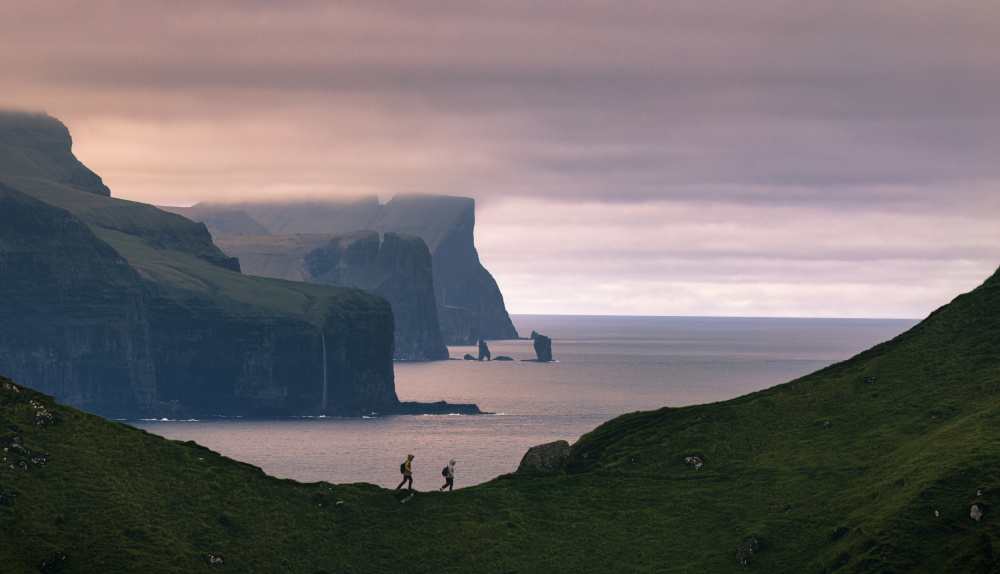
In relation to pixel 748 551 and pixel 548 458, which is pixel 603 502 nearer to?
pixel 548 458

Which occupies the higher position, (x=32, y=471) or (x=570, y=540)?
(x=32, y=471)

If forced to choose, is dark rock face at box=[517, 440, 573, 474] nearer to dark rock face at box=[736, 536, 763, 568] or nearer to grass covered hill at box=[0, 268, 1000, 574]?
grass covered hill at box=[0, 268, 1000, 574]

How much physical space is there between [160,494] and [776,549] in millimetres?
40021

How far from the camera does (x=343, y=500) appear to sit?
75.2 meters

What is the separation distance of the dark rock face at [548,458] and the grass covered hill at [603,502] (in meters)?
1.18

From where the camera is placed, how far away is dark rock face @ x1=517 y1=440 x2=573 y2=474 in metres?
85.9

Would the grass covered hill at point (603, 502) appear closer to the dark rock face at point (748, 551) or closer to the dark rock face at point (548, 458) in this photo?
the dark rock face at point (748, 551)

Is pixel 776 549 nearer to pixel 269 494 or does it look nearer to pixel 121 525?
pixel 269 494

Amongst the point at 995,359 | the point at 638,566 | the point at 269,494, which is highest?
the point at 995,359

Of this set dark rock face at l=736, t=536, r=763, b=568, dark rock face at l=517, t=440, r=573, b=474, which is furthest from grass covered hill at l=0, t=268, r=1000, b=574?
dark rock face at l=517, t=440, r=573, b=474

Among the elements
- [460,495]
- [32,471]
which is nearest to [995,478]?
[460,495]

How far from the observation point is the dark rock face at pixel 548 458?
282 ft

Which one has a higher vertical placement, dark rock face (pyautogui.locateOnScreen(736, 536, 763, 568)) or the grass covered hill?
the grass covered hill

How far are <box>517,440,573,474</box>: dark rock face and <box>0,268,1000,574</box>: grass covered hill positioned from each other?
46.6 inches
